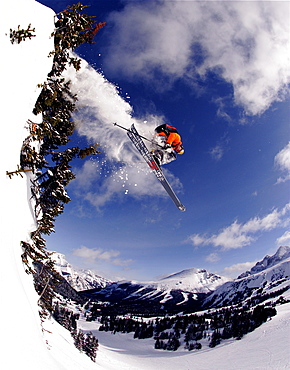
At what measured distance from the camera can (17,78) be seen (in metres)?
6.10

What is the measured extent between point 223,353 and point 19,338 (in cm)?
7795

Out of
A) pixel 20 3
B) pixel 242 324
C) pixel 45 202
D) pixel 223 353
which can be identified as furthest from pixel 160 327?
pixel 20 3

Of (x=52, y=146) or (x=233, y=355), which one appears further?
(x=233, y=355)

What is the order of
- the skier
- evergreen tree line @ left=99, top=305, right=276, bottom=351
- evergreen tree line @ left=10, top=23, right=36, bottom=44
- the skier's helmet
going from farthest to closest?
1. evergreen tree line @ left=99, top=305, right=276, bottom=351
2. the skier's helmet
3. the skier
4. evergreen tree line @ left=10, top=23, right=36, bottom=44

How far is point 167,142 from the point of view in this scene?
1675 cm

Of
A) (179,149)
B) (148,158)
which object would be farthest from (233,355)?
(179,149)

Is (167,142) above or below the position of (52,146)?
above

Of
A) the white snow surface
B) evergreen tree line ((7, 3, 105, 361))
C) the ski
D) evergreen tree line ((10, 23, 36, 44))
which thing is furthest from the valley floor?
evergreen tree line ((10, 23, 36, 44))

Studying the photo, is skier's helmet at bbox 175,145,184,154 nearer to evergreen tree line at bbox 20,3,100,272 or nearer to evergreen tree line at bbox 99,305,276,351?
evergreen tree line at bbox 20,3,100,272

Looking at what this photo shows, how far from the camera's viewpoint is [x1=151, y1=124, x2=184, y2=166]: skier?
648 inches

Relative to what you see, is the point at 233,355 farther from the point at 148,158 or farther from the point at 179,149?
the point at 179,149

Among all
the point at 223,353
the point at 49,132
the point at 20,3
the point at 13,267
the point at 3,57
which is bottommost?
the point at 223,353

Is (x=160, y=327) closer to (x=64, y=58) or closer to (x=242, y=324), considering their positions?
(x=242, y=324)

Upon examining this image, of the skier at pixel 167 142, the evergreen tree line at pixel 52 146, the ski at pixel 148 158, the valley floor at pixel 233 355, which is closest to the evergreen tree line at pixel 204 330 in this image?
the valley floor at pixel 233 355
